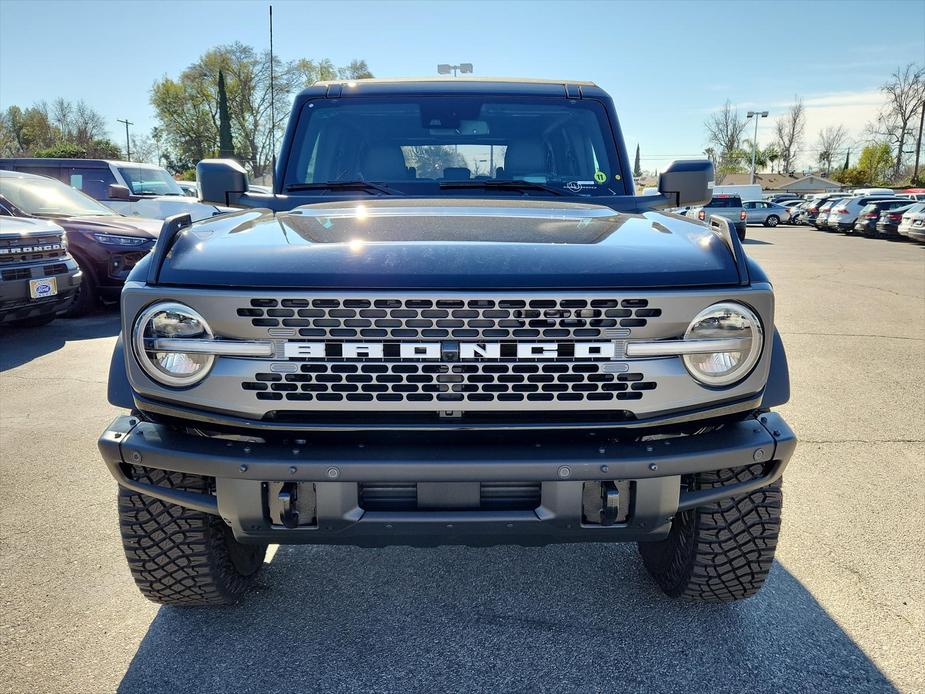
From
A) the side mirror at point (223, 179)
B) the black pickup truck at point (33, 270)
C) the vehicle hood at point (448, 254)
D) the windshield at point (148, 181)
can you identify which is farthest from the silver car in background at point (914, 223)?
the side mirror at point (223, 179)

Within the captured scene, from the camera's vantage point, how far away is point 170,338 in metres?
2.07

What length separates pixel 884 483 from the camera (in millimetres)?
3949

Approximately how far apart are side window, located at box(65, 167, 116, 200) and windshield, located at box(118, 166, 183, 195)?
39cm

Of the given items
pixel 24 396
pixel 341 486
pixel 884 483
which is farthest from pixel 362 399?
pixel 24 396

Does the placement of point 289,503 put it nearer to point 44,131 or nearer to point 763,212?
point 763,212

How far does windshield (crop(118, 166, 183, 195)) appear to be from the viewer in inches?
490

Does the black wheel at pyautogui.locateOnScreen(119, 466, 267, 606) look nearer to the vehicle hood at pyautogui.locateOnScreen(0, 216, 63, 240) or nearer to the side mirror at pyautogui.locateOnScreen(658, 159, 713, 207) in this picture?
the side mirror at pyautogui.locateOnScreen(658, 159, 713, 207)

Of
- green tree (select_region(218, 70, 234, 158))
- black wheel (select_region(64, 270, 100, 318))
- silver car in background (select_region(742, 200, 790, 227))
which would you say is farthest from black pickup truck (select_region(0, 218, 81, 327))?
green tree (select_region(218, 70, 234, 158))

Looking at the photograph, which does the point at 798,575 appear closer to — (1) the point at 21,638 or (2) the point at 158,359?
(2) the point at 158,359

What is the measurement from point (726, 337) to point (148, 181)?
12847 mm

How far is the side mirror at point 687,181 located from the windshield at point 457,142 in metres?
0.22

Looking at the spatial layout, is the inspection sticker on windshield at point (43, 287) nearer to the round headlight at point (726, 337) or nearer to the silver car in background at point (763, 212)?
the round headlight at point (726, 337)

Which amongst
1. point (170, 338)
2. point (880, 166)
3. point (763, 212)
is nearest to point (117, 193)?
point (170, 338)

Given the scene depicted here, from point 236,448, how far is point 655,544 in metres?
1.66
